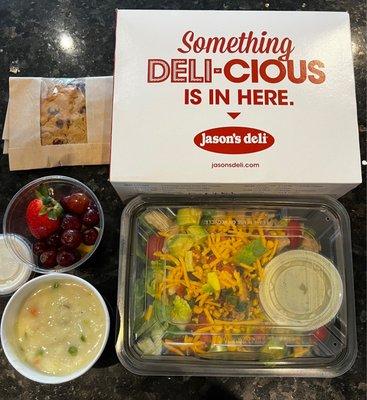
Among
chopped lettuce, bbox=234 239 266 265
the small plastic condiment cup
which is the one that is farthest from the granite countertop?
chopped lettuce, bbox=234 239 266 265

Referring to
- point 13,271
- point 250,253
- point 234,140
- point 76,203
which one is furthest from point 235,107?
point 13,271

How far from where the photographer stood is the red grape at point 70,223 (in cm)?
102

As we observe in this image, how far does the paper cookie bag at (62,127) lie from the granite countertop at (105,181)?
34 millimetres

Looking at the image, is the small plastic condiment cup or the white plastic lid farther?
the white plastic lid

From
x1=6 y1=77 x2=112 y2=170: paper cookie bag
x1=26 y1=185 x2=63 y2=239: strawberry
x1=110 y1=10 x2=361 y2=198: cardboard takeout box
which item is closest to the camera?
x1=110 y1=10 x2=361 y2=198: cardboard takeout box

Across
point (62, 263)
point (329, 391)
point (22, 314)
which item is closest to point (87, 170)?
point (62, 263)

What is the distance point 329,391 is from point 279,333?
182mm

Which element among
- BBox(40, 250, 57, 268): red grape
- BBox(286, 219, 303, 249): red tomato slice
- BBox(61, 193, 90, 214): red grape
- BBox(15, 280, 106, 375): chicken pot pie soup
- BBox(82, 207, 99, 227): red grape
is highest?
BBox(61, 193, 90, 214): red grape

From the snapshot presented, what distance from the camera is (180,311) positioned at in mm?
967

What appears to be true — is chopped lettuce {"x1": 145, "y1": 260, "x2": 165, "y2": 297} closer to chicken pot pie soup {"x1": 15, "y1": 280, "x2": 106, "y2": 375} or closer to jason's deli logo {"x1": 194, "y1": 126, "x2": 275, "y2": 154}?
chicken pot pie soup {"x1": 15, "y1": 280, "x2": 106, "y2": 375}

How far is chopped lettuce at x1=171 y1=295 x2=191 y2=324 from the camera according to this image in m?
0.97

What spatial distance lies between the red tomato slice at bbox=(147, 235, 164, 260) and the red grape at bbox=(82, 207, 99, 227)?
Result: 12 centimetres

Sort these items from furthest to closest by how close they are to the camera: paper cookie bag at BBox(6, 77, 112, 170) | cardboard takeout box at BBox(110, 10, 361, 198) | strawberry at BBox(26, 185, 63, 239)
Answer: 1. paper cookie bag at BBox(6, 77, 112, 170)
2. strawberry at BBox(26, 185, 63, 239)
3. cardboard takeout box at BBox(110, 10, 361, 198)

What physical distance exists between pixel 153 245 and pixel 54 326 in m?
0.26
